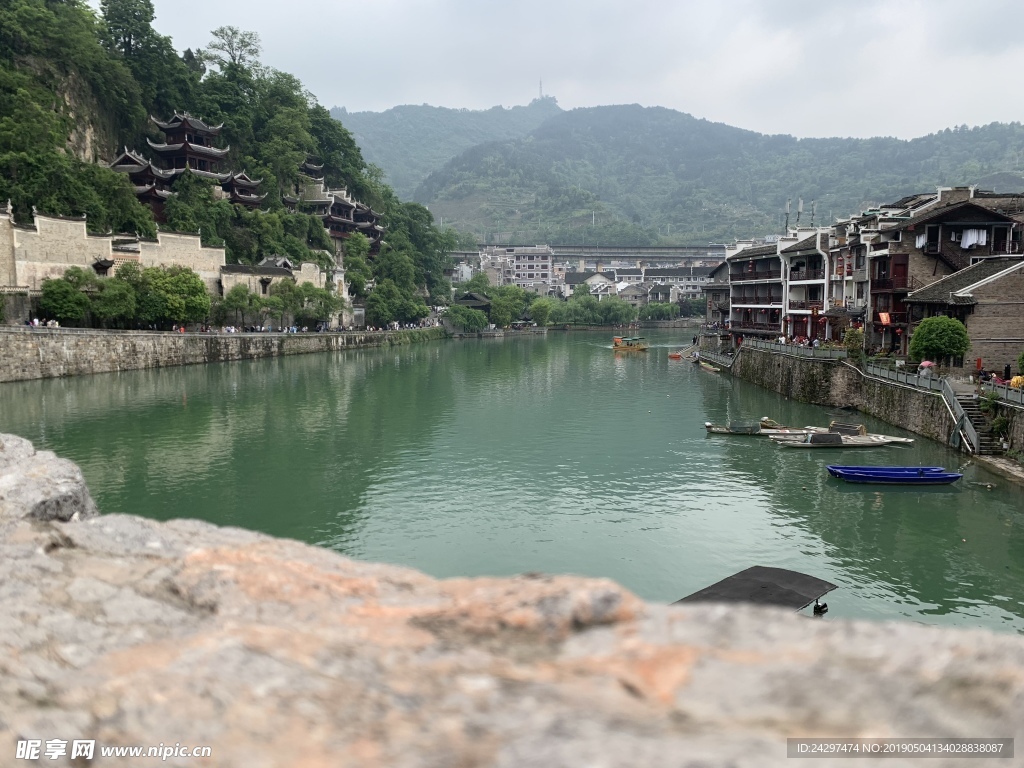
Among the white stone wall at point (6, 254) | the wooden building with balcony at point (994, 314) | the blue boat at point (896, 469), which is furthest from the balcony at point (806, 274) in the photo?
the white stone wall at point (6, 254)

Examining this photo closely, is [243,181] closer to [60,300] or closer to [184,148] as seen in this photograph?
[184,148]

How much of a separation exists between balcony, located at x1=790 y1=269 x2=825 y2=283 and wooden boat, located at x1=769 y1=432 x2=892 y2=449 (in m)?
22.1

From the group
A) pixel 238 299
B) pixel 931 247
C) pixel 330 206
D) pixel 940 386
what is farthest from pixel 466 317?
pixel 940 386

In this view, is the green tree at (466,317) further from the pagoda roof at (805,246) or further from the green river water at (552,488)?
the green river water at (552,488)

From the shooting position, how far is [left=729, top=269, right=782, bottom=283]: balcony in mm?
56062

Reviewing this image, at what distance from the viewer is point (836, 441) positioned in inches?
1166

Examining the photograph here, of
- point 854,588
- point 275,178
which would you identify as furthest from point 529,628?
point 275,178

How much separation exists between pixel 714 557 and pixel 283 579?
15329 mm

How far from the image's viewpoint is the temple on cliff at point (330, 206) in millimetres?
93188

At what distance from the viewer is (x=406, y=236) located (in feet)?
355

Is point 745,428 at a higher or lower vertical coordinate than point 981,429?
lower

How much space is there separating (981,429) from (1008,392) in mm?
1782

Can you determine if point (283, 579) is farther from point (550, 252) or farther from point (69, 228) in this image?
point (550, 252)

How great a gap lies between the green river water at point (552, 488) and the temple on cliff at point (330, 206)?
2005 inches
